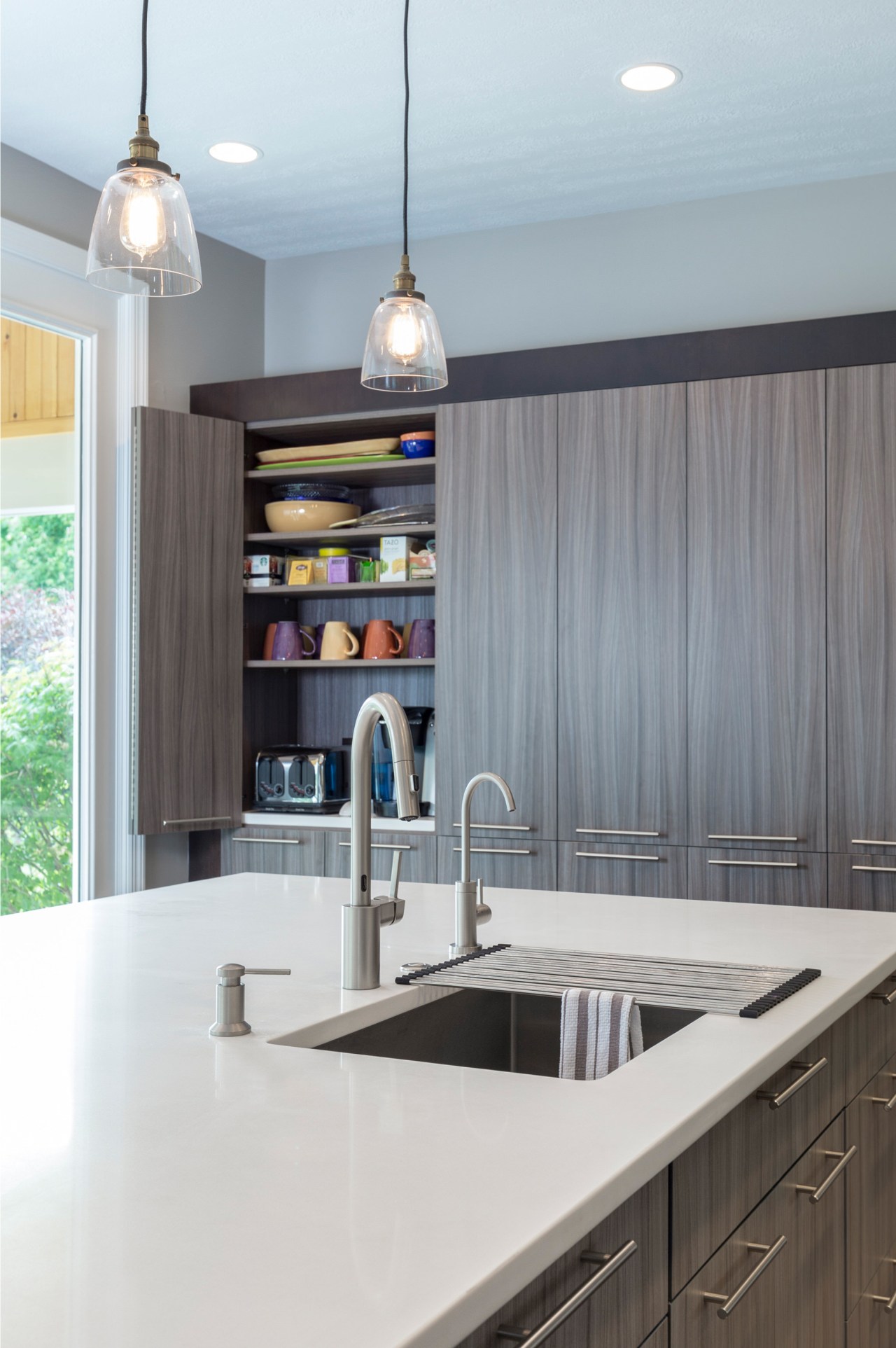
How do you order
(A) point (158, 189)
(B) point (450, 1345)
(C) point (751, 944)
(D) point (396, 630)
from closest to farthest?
(B) point (450, 1345), (A) point (158, 189), (C) point (751, 944), (D) point (396, 630)

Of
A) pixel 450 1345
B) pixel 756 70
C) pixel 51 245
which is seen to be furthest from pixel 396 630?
pixel 450 1345

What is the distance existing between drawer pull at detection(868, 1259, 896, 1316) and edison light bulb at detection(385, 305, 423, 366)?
166 cm

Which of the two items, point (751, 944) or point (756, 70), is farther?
point (756, 70)

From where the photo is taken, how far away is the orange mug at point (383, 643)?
4125 millimetres

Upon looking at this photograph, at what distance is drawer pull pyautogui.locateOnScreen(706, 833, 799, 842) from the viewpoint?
3.43 m

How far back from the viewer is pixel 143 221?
1.66 m

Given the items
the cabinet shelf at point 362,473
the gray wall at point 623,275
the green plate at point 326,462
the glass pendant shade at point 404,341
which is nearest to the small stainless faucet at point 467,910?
the glass pendant shade at point 404,341

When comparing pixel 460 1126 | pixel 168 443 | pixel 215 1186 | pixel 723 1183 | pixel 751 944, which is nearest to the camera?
pixel 215 1186

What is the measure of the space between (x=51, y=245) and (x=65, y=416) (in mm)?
497

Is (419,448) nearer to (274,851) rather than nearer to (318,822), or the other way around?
(318,822)

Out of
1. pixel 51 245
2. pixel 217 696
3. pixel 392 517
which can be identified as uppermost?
pixel 51 245

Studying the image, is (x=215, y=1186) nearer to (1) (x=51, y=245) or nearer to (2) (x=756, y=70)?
(2) (x=756, y=70)

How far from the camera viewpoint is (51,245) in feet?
12.0

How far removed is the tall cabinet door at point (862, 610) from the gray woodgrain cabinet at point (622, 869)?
44cm
